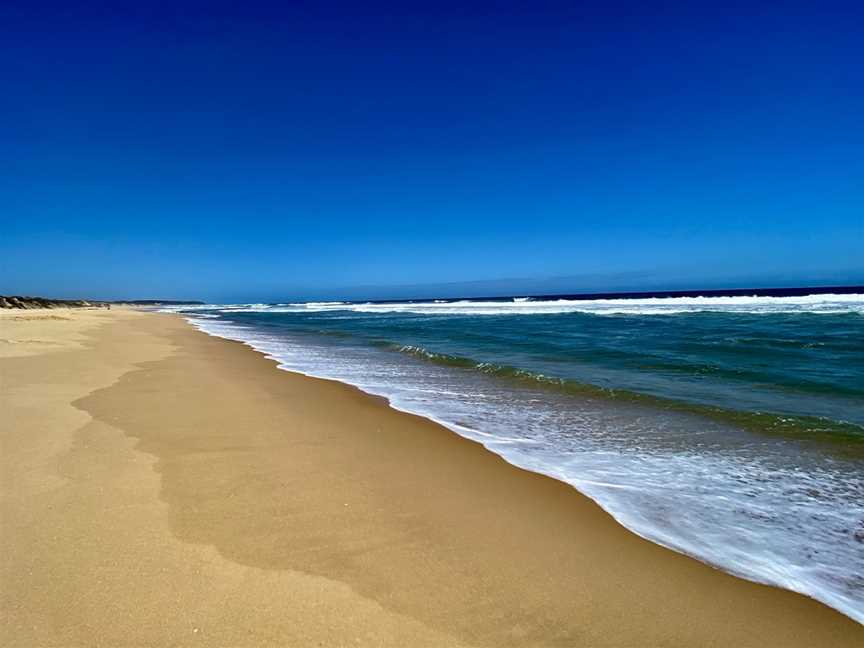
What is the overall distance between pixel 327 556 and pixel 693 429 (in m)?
5.15

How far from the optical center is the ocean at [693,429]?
134 inches

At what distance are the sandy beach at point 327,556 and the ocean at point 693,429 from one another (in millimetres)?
413

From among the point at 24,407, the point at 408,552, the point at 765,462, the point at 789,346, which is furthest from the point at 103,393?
the point at 789,346

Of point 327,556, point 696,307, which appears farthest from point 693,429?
point 696,307

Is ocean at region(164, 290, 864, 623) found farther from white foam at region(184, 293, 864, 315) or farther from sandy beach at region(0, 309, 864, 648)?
white foam at region(184, 293, 864, 315)

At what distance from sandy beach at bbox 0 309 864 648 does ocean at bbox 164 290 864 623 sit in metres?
0.41

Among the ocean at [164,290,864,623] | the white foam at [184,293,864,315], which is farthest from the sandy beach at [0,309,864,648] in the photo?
the white foam at [184,293,864,315]

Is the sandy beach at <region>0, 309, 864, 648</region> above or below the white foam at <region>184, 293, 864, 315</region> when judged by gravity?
below

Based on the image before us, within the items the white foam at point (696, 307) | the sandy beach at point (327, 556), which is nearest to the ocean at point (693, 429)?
the sandy beach at point (327, 556)

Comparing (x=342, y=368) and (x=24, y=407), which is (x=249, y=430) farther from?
(x=342, y=368)

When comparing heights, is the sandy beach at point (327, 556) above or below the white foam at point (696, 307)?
below

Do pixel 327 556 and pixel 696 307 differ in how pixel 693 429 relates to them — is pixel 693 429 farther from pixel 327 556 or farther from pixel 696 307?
pixel 696 307

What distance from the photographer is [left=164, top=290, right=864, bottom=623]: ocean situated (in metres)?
3.40

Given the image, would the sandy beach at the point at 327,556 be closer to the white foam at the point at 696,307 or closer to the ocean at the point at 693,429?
the ocean at the point at 693,429
